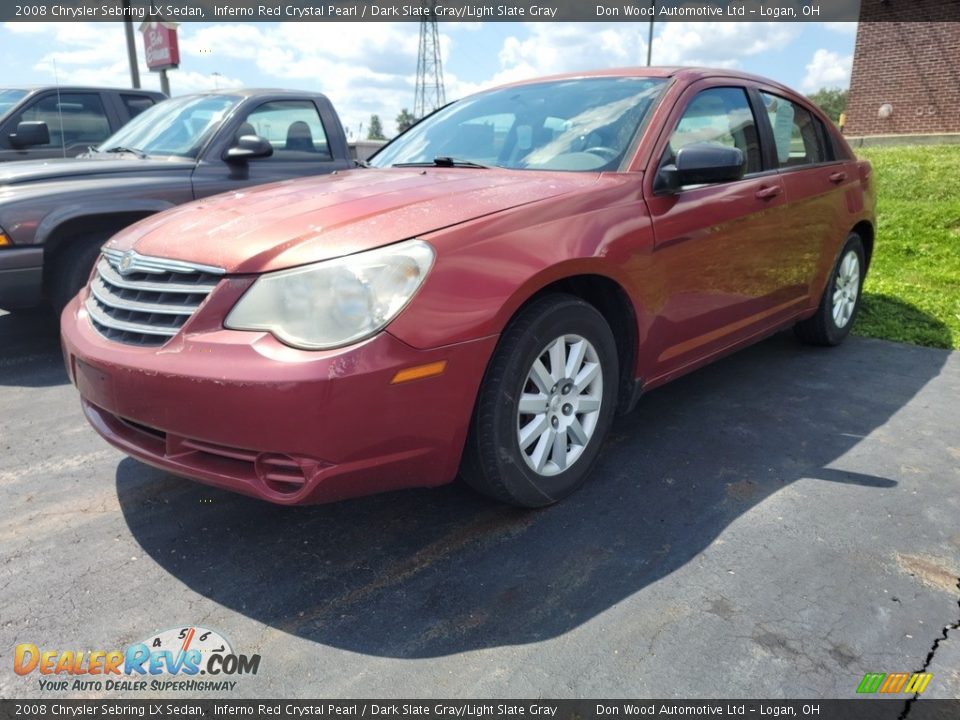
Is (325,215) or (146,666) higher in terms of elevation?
(325,215)

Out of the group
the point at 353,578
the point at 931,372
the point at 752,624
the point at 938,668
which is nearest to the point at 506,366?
the point at 353,578

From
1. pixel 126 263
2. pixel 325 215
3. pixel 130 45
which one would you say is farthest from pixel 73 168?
pixel 130 45

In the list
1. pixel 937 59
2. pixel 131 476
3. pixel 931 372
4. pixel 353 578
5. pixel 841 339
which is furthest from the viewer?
pixel 937 59

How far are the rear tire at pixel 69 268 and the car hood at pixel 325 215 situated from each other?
2033mm

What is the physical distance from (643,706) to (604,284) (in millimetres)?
1558

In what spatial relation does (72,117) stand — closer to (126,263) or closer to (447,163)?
(447,163)

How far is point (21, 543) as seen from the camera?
257cm

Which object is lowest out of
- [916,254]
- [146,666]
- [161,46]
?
[146,666]

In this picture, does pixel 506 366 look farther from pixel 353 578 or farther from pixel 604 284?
pixel 353 578

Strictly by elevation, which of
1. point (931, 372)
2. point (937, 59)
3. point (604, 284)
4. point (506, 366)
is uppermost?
point (937, 59)

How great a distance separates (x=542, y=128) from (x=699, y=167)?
80 cm

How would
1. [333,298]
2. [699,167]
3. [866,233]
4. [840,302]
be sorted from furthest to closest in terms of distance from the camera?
[866,233], [840,302], [699,167], [333,298]

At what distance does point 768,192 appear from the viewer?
3.71 metres

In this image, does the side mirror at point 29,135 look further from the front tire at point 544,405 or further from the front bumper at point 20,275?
the front tire at point 544,405
